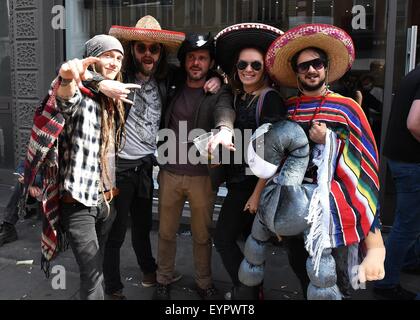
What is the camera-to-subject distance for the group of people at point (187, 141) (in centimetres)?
218

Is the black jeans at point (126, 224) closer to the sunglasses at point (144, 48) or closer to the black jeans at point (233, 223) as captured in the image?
the black jeans at point (233, 223)

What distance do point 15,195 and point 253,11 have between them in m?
3.11

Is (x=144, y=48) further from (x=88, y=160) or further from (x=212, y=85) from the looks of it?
(x=88, y=160)

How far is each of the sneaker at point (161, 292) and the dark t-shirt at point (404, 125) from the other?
188 cm

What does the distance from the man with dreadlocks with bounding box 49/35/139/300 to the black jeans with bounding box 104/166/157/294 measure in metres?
0.39

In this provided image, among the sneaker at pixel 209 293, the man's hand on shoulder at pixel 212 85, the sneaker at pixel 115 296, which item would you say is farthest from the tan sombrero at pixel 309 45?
the sneaker at pixel 115 296

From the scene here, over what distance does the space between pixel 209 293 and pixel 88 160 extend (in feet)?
4.72

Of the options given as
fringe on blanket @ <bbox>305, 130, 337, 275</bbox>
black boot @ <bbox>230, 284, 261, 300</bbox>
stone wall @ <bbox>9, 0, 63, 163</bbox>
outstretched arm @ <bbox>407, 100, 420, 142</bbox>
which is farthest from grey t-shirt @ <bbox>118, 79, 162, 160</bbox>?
stone wall @ <bbox>9, 0, 63, 163</bbox>

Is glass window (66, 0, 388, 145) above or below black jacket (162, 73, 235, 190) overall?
above

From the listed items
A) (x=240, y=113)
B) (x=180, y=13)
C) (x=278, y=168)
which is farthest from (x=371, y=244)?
(x=180, y=13)

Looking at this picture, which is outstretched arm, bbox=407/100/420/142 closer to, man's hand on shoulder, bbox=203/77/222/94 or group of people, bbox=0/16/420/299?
group of people, bbox=0/16/420/299

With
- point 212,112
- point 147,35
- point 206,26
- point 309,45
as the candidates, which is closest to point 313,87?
point 309,45

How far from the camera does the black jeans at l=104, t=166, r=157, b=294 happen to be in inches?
110

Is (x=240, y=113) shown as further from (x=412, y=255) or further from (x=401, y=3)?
(x=401, y=3)
